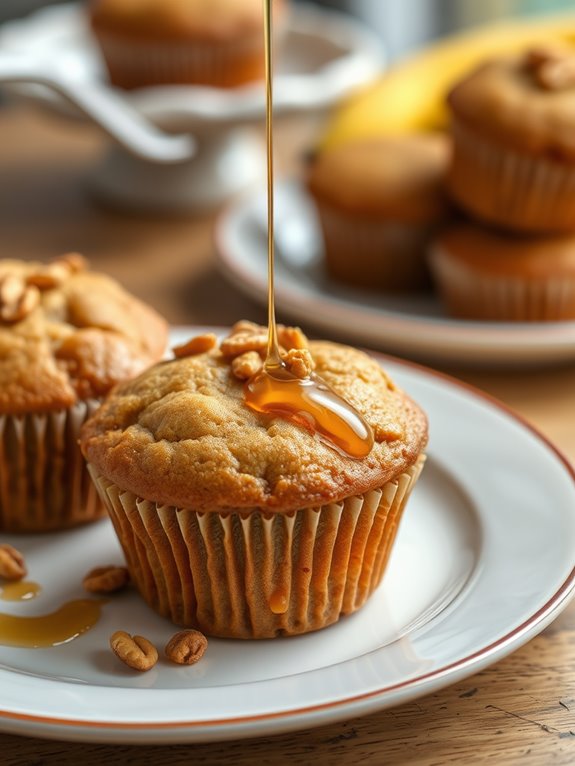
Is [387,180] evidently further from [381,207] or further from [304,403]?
[304,403]

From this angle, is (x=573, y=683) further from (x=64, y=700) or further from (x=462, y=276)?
(x=462, y=276)

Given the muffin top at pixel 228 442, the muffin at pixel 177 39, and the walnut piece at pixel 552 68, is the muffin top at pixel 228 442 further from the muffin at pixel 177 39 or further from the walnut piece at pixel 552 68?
the muffin at pixel 177 39

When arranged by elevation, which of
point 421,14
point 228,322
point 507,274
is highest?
point 507,274

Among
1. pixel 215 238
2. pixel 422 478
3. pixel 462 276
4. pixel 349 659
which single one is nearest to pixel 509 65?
pixel 462 276

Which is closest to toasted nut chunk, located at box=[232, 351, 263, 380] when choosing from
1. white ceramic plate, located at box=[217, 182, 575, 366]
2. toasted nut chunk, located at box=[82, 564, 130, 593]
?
toasted nut chunk, located at box=[82, 564, 130, 593]

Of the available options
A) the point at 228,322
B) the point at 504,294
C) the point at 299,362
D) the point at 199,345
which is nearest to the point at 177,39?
the point at 228,322

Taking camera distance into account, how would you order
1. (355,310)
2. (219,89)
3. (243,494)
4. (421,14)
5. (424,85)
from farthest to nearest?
1. (421,14)
2. (424,85)
3. (219,89)
4. (355,310)
5. (243,494)
